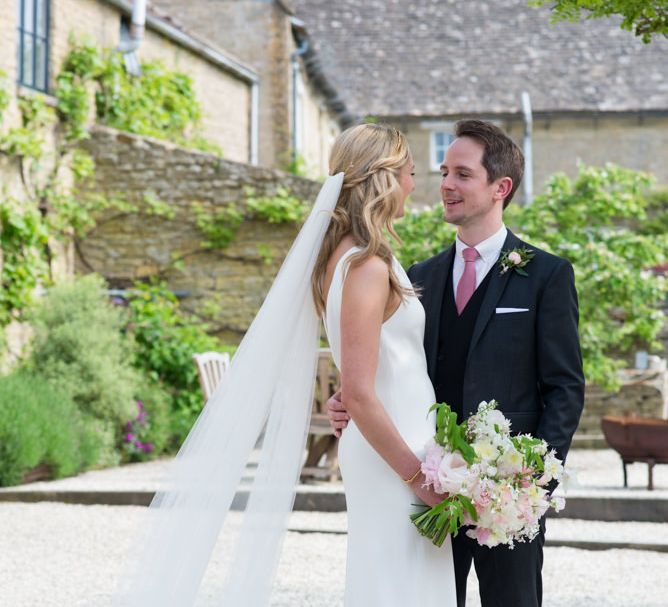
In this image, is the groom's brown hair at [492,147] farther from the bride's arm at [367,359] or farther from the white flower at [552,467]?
the white flower at [552,467]

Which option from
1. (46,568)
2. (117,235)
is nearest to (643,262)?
(117,235)

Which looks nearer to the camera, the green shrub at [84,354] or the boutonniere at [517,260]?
the boutonniere at [517,260]

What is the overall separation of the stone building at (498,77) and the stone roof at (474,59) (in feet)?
0.09

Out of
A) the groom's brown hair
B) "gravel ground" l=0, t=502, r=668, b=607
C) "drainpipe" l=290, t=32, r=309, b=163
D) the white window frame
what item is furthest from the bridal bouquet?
the white window frame

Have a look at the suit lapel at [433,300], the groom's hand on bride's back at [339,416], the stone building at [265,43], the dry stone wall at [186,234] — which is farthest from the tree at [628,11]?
the stone building at [265,43]

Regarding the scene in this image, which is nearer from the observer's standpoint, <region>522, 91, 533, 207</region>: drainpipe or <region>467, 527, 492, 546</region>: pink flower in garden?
<region>467, 527, 492, 546</region>: pink flower in garden

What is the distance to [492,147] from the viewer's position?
368 centimetres

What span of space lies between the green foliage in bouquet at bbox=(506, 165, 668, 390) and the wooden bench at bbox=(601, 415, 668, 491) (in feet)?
10.5

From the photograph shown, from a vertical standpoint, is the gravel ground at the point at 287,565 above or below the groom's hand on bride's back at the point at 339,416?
below

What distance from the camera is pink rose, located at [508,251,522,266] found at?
3.69 metres

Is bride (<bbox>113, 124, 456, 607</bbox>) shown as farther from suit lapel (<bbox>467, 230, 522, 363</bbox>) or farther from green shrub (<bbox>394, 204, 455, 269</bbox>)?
green shrub (<bbox>394, 204, 455, 269</bbox>)

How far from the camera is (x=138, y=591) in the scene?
350cm

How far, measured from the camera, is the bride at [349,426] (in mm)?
3240

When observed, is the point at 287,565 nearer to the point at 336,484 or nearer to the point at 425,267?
the point at 336,484
